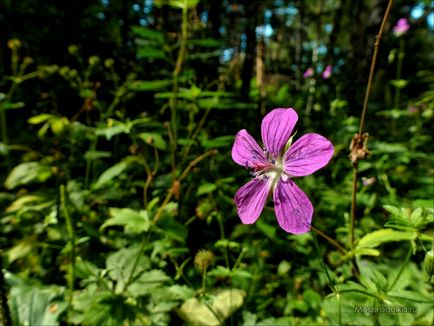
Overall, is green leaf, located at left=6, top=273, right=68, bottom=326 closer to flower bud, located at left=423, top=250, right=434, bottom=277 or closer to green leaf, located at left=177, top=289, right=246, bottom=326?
green leaf, located at left=177, top=289, right=246, bottom=326

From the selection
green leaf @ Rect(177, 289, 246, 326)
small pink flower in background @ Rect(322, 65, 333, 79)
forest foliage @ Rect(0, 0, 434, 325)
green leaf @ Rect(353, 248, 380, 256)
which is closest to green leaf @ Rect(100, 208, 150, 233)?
forest foliage @ Rect(0, 0, 434, 325)

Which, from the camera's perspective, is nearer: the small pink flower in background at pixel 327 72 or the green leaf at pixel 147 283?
the green leaf at pixel 147 283

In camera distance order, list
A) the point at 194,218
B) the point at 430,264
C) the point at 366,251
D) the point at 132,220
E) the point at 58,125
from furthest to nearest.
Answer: the point at 58,125, the point at 194,218, the point at 132,220, the point at 366,251, the point at 430,264

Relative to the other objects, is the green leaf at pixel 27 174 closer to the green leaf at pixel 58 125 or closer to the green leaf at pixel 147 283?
the green leaf at pixel 58 125

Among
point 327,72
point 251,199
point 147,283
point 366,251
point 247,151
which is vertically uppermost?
point 327,72

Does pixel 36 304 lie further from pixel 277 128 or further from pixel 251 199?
pixel 277 128

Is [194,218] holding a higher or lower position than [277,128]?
lower

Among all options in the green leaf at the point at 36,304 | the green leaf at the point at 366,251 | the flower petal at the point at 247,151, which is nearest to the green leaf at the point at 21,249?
the green leaf at the point at 36,304

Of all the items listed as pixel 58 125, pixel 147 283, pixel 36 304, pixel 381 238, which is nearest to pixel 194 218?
pixel 147 283

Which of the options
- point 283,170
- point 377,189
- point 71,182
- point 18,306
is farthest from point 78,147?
point 377,189
